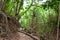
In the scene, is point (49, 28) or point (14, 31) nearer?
point (14, 31)

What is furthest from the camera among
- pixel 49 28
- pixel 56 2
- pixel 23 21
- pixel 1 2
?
pixel 23 21

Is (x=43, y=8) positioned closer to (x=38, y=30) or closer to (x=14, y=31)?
(x=38, y=30)

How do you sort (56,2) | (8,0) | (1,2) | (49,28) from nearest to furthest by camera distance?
(1,2) → (8,0) → (56,2) → (49,28)

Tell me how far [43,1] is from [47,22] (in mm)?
1489

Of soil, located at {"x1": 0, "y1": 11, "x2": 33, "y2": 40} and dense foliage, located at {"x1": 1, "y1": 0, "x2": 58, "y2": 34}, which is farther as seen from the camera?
dense foliage, located at {"x1": 1, "y1": 0, "x2": 58, "y2": 34}

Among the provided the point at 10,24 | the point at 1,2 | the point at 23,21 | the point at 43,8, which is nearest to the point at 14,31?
the point at 10,24

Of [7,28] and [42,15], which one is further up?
[7,28]

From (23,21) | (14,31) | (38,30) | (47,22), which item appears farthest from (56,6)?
(14,31)

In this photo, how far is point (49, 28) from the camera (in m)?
11.4

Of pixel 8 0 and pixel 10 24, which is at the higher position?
pixel 8 0

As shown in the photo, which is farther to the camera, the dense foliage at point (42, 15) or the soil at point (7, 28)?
the dense foliage at point (42, 15)

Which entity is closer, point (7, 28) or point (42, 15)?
point (7, 28)

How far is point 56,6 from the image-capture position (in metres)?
11.1

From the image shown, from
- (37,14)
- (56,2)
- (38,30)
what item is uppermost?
(56,2)
